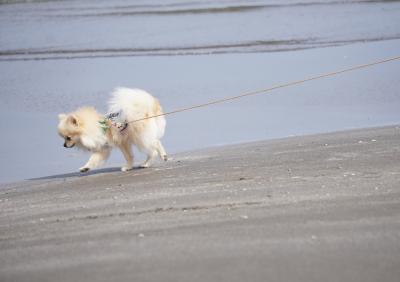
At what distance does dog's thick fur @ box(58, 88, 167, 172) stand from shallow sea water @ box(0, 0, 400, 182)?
0.76 meters

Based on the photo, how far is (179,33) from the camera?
72.0 feet

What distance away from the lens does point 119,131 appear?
797 cm

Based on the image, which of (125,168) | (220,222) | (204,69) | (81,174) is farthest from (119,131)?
(204,69)

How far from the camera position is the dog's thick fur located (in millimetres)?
7785

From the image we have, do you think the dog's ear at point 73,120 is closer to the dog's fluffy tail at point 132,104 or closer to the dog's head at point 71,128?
the dog's head at point 71,128

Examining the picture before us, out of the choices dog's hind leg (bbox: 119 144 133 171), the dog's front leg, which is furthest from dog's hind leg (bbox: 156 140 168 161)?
the dog's front leg

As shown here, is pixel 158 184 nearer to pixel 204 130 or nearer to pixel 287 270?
pixel 287 270

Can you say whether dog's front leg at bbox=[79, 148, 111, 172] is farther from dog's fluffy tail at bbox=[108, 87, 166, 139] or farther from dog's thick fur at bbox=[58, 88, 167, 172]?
dog's fluffy tail at bbox=[108, 87, 166, 139]

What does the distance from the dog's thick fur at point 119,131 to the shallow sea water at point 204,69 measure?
764 millimetres

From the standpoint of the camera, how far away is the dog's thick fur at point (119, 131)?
779 centimetres

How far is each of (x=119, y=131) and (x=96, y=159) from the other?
38 centimetres

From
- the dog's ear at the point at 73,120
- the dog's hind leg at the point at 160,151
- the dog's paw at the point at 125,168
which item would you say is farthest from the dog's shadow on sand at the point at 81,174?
the dog's ear at the point at 73,120

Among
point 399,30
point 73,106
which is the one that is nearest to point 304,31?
point 399,30

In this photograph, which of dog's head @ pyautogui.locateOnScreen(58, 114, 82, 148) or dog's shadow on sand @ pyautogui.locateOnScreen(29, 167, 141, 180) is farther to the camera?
dog's shadow on sand @ pyautogui.locateOnScreen(29, 167, 141, 180)
